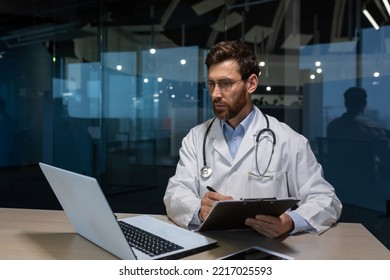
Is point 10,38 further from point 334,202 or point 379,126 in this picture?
point 334,202

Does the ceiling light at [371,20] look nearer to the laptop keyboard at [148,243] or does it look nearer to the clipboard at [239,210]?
the clipboard at [239,210]

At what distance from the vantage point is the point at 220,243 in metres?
1.18

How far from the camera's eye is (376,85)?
3.39 m

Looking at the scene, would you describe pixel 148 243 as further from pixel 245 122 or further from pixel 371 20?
pixel 371 20

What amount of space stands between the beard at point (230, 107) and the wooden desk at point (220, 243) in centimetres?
48

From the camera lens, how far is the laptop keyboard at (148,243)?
106cm

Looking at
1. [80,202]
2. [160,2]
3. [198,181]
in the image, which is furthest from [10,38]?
[80,202]

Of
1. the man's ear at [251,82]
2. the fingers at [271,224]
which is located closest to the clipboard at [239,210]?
the fingers at [271,224]

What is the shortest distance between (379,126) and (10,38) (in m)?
3.47

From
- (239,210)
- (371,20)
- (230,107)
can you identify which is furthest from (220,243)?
(371,20)

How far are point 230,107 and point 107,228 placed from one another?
75 centimetres

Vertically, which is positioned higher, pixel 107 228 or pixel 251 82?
pixel 251 82

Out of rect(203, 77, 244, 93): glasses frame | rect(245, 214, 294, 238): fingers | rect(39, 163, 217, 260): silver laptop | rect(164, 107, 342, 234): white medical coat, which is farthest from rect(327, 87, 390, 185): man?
rect(39, 163, 217, 260): silver laptop
